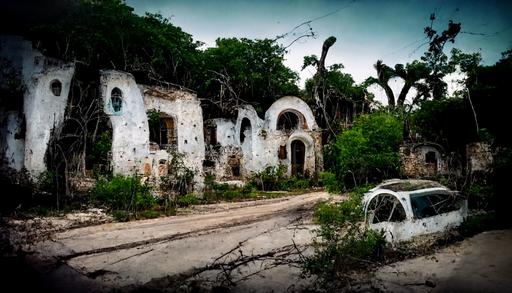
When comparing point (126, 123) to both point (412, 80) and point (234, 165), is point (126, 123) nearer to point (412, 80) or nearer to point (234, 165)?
point (234, 165)

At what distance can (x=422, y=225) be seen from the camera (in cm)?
916

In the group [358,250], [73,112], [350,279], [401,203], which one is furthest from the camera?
[73,112]

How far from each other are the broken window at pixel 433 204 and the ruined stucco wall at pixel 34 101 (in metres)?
13.8

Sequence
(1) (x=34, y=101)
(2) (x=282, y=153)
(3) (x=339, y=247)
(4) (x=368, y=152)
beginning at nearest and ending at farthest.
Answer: (3) (x=339, y=247), (4) (x=368, y=152), (1) (x=34, y=101), (2) (x=282, y=153)

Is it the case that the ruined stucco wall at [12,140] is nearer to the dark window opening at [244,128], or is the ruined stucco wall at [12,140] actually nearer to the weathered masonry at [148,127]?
the weathered masonry at [148,127]

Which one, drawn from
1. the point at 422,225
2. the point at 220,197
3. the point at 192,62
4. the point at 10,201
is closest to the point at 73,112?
the point at 10,201

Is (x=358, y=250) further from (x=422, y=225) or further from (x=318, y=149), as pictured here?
(x=318, y=149)

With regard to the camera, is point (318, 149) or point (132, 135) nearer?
point (132, 135)

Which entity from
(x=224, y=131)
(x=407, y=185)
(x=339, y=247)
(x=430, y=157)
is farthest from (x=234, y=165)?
(x=339, y=247)

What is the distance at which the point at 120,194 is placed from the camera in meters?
13.8

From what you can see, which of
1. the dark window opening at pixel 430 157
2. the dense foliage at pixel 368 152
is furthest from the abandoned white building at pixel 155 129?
the dense foliage at pixel 368 152

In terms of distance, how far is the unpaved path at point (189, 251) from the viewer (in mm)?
7055

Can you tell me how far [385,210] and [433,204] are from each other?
1.26m

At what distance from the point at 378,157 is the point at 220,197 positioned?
851 cm
